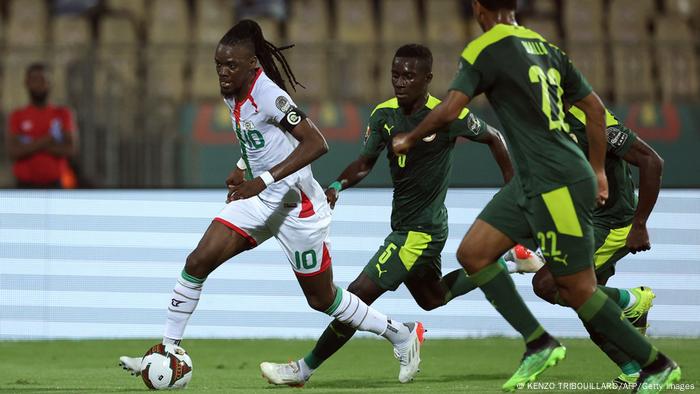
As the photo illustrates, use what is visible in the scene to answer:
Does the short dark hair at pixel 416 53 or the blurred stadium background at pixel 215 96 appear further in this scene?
the blurred stadium background at pixel 215 96

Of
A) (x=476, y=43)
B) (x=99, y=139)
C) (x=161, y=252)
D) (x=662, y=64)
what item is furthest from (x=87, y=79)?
(x=476, y=43)

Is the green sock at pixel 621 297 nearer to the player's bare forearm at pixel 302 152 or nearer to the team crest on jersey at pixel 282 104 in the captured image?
the player's bare forearm at pixel 302 152

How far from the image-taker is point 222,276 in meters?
11.0

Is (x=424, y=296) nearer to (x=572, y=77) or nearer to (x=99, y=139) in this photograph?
(x=572, y=77)

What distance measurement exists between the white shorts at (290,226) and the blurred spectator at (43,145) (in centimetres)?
628

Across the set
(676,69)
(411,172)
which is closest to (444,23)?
(676,69)

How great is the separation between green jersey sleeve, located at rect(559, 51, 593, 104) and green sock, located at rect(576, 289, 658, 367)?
0.94m

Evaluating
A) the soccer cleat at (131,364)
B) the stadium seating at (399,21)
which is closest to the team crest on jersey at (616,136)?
the soccer cleat at (131,364)

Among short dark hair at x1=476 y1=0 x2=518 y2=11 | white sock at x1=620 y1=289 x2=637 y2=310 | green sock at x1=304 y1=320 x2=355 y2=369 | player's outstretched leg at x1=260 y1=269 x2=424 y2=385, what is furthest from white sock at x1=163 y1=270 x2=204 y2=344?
white sock at x1=620 y1=289 x2=637 y2=310

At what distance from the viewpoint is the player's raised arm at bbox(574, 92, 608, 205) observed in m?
5.88

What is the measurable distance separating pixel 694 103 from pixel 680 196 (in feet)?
12.7

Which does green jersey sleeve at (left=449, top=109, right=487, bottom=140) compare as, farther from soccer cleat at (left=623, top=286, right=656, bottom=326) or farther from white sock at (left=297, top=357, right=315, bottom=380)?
white sock at (left=297, top=357, right=315, bottom=380)

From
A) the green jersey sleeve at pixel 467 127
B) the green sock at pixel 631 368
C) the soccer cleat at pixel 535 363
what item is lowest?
the green sock at pixel 631 368

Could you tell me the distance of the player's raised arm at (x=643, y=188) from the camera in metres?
6.81
